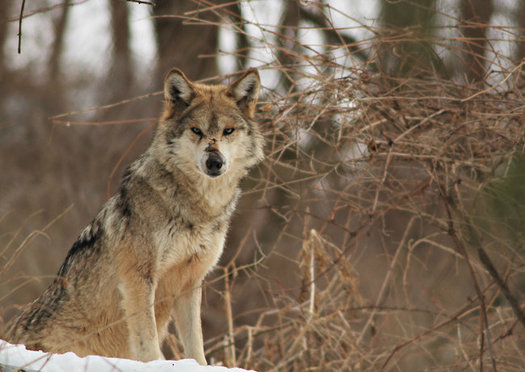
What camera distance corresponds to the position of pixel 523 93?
14.6ft

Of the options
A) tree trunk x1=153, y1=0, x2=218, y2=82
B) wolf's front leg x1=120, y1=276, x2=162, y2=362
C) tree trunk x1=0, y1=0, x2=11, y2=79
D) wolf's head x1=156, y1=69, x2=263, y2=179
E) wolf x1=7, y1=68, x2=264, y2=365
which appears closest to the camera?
wolf's front leg x1=120, y1=276, x2=162, y2=362

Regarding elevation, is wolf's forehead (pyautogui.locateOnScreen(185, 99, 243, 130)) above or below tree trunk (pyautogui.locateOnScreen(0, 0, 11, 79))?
below

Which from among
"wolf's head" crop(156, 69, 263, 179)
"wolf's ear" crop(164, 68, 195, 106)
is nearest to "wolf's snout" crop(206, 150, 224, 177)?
"wolf's head" crop(156, 69, 263, 179)

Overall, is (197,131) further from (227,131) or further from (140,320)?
(140,320)

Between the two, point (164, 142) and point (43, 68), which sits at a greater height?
point (43, 68)

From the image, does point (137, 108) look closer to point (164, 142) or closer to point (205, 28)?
point (205, 28)

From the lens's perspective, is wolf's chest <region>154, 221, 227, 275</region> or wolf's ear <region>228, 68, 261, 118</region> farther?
wolf's ear <region>228, 68, 261, 118</region>

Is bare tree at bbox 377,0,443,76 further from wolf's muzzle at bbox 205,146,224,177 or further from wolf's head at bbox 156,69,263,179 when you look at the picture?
wolf's muzzle at bbox 205,146,224,177

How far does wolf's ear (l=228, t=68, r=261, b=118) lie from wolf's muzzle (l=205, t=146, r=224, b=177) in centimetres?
64

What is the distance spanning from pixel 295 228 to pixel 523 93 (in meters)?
8.08

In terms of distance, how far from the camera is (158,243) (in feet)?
14.1

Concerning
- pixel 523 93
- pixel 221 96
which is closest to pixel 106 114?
pixel 221 96

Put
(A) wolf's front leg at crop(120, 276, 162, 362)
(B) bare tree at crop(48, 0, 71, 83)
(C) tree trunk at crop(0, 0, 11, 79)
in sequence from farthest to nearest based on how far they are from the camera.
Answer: (C) tree trunk at crop(0, 0, 11, 79) → (B) bare tree at crop(48, 0, 71, 83) → (A) wolf's front leg at crop(120, 276, 162, 362)

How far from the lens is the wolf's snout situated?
428 centimetres
